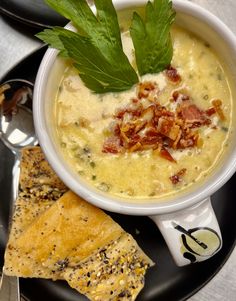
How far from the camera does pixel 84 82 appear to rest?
151 centimetres

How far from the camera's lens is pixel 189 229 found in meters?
1.41

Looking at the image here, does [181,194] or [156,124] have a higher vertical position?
[156,124]

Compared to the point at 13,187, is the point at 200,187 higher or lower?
higher

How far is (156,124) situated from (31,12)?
2.07 feet

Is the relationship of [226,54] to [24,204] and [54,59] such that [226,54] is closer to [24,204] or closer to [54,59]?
[54,59]

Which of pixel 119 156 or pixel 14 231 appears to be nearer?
pixel 119 156

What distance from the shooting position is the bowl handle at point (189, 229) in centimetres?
142

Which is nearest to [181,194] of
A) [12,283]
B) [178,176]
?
[178,176]

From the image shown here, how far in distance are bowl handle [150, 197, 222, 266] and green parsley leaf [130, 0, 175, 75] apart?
1.33 ft

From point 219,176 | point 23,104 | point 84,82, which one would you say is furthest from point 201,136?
point 23,104

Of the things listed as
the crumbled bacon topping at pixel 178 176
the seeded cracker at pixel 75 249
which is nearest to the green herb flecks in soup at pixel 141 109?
the crumbled bacon topping at pixel 178 176

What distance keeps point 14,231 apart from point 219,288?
76cm

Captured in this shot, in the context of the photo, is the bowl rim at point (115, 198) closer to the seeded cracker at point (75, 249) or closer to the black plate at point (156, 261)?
the seeded cracker at point (75, 249)

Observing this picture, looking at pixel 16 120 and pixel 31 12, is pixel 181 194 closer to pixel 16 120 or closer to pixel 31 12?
pixel 16 120
